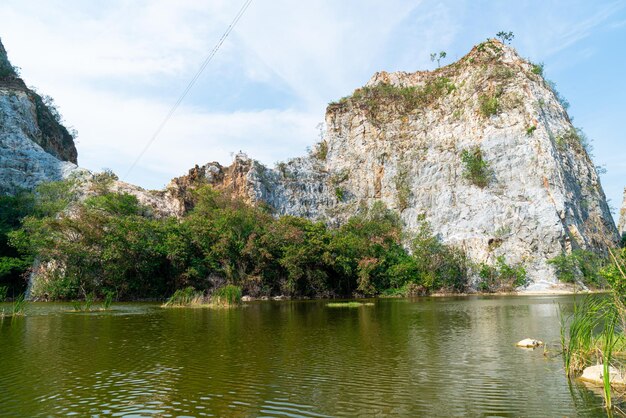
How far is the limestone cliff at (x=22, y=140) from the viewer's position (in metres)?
58.8

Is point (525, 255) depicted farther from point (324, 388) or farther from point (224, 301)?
point (324, 388)

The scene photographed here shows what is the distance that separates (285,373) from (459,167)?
205 ft

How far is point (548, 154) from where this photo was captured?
60.8 metres

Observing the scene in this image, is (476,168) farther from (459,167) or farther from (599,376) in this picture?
(599,376)

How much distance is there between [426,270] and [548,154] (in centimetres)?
2365

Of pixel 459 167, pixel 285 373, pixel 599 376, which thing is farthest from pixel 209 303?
pixel 459 167

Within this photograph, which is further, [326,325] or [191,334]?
[326,325]

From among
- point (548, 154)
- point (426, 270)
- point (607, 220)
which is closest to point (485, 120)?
point (548, 154)

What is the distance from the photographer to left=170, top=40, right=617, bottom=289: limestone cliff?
5862cm

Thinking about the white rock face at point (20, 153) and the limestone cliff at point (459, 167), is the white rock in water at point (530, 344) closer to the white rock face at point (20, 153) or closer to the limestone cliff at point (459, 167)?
the limestone cliff at point (459, 167)

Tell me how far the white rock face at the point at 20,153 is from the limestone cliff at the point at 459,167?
17.0 metres

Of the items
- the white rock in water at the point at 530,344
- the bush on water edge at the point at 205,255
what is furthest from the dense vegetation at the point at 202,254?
the white rock in water at the point at 530,344

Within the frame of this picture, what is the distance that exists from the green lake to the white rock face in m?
48.5

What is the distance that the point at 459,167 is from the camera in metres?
67.8
